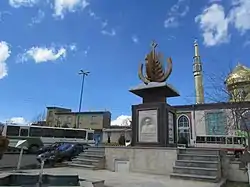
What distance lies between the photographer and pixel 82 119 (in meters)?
62.3

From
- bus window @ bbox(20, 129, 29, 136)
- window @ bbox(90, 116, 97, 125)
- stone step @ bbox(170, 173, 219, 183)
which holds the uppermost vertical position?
window @ bbox(90, 116, 97, 125)

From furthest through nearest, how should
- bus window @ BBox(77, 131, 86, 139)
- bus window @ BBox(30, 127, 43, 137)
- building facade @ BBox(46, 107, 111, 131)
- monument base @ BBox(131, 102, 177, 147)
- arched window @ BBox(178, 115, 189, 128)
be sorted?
building facade @ BBox(46, 107, 111, 131), arched window @ BBox(178, 115, 189, 128), bus window @ BBox(77, 131, 86, 139), bus window @ BBox(30, 127, 43, 137), monument base @ BBox(131, 102, 177, 147)

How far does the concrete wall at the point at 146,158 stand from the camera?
36.4 ft

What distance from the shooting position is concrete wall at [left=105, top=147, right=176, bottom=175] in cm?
1110

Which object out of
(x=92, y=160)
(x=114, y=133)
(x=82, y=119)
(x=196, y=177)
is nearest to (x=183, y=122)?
(x=114, y=133)

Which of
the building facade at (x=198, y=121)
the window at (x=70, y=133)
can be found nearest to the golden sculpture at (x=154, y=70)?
the window at (x=70, y=133)

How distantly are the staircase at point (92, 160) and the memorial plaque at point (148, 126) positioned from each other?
212 centimetres

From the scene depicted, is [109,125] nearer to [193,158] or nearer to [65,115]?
[65,115]

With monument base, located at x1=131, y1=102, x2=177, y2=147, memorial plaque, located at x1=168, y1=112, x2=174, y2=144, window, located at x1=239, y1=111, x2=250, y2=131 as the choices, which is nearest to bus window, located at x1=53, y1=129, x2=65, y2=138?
monument base, located at x1=131, y1=102, x2=177, y2=147

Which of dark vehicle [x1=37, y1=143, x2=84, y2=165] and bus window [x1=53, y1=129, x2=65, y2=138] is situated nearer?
dark vehicle [x1=37, y1=143, x2=84, y2=165]

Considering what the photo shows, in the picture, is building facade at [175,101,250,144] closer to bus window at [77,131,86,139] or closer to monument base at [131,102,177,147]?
bus window at [77,131,86,139]

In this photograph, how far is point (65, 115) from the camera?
216 ft

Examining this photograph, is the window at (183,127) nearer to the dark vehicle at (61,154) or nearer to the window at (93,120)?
the window at (93,120)

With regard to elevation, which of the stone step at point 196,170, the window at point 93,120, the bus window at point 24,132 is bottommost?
the stone step at point 196,170
